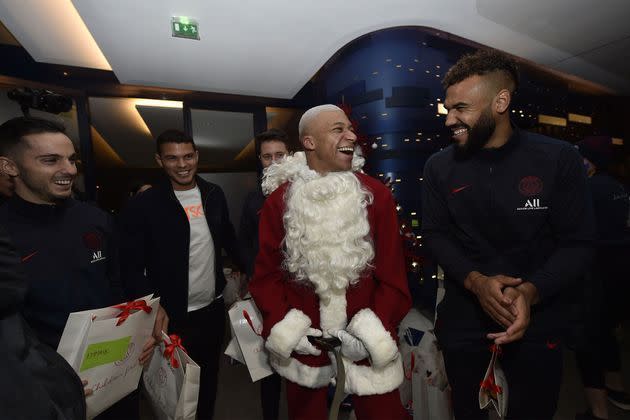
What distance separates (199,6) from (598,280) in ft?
12.1

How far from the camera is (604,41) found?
360cm

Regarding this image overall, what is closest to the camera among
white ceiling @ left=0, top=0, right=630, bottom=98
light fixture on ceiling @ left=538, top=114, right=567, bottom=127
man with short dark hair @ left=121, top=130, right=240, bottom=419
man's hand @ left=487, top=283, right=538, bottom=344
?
man's hand @ left=487, top=283, right=538, bottom=344

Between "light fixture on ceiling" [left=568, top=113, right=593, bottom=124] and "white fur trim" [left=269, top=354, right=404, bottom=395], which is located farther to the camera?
"light fixture on ceiling" [left=568, top=113, right=593, bottom=124]

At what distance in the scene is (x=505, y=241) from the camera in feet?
3.97

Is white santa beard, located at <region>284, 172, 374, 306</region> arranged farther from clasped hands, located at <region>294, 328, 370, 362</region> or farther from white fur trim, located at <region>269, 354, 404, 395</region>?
white fur trim, located at <region>269, 354, 404, 395</region>

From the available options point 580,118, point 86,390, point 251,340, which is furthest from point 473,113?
point 580,118

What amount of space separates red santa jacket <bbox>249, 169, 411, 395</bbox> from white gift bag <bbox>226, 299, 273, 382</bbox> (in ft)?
0.82

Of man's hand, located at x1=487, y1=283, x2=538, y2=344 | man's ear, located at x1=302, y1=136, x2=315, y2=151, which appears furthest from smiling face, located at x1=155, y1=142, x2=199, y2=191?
man's hand, located at x1=487, y1=283, x2=538, y2=344

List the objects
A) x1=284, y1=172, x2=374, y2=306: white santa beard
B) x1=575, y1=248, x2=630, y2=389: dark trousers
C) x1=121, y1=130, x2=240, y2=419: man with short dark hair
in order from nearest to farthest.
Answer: x1=284, y1=172, x2=374, y2=306: white santa beard < x1=121, y1=130, x2=240, y2=419: man with short dark hair < x1=575, y1=248, x2=630, y2=389: dark trousers

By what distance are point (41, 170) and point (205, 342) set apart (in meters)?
1.28

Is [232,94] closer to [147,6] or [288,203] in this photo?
[147,6]

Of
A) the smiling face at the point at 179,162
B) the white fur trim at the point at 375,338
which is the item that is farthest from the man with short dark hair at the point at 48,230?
the white fur trim at the point at 375,338

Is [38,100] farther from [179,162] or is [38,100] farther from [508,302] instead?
[508,302]

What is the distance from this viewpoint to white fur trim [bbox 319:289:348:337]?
1303 millimetres
